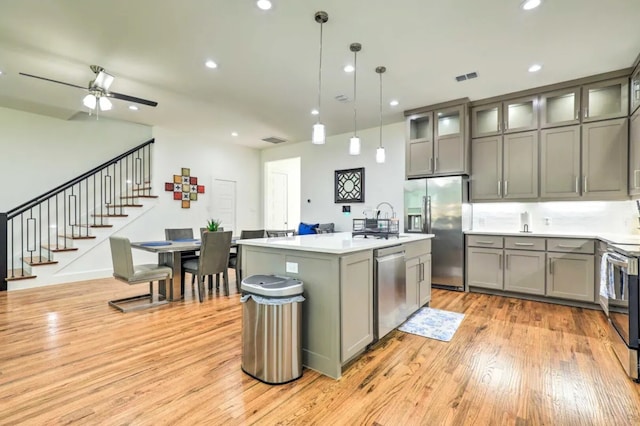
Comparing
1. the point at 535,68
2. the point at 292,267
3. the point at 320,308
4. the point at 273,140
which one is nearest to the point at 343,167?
the point at 273,140

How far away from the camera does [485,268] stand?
452 centimetres

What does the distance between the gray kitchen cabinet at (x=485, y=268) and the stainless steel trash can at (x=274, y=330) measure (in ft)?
11.3

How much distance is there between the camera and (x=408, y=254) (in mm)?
3248

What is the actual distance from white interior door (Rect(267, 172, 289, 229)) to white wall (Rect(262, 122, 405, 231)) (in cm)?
79

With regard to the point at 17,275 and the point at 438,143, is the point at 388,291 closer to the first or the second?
the point at 438,143

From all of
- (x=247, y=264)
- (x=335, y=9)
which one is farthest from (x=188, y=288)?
(x=335, y=9)

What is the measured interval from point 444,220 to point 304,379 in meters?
3.54

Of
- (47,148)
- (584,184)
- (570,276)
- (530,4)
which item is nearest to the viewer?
(530,4)

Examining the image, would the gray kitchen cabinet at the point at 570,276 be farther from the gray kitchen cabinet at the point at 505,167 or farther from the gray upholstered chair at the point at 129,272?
the gray upholstered chair at the point at 129,272

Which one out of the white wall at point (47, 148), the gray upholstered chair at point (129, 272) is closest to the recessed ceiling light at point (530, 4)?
the gray upholstered chair at point (129, 272)

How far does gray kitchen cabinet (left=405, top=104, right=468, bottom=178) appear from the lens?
15.8ft

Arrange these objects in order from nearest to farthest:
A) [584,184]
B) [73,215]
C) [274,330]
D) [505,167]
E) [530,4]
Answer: [274,330] < [530,4] < [584,184] < [505,167] < [73,215]

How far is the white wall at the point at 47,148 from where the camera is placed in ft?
17.5

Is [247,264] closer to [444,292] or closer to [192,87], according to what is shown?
[192,87]
